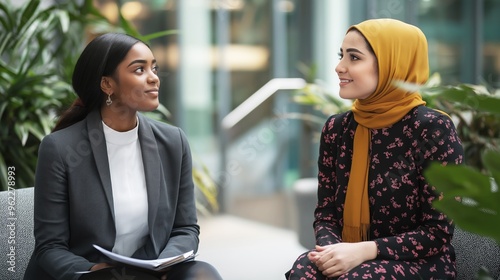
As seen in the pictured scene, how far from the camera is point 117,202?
1641 mm

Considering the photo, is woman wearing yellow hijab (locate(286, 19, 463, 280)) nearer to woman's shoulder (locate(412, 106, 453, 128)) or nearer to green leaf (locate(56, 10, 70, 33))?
woman's shoulder (locate(412, 106, 453, 128))

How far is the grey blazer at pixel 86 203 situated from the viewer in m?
1.57

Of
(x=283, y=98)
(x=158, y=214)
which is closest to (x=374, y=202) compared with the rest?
(x=158, y=214)

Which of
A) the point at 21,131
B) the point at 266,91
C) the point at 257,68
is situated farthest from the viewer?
the point at 257,68

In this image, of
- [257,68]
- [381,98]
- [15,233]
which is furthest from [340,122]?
[257,68]

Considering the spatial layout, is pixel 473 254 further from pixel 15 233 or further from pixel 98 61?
pixel 15 233

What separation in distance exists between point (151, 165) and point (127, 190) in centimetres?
10

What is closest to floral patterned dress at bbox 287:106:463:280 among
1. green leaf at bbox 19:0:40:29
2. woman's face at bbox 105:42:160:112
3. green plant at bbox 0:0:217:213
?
woman's face at bbox 105:42:160:112

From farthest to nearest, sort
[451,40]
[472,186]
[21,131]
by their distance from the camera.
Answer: [451,40] < [21,131] < [472,186]

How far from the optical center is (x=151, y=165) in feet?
5.57

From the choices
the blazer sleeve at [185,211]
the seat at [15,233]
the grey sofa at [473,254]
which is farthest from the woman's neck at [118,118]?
the grey sofa at [473,254]

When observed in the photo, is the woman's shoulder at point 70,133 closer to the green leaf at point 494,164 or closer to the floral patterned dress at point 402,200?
the floral patterned dress at point 402,200

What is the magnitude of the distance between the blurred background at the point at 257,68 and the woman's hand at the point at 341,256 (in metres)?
3.55

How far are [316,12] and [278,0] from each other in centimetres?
35
